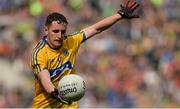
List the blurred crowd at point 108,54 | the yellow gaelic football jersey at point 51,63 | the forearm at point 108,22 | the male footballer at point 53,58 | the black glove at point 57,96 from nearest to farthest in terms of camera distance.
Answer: the black glove at point 57,96, the male footballer at point 53,58, the yellow gaelic football jersey at point 51,63, the forearm at point 108,22, the blurred crowd at point 108,54

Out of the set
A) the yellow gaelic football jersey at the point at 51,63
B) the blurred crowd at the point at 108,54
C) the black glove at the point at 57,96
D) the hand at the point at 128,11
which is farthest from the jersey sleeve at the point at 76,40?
the blurred crowd at the point at 108,54

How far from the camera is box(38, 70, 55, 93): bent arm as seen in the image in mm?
8398

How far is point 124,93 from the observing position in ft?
51.0

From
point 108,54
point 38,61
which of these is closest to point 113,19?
point 38,61

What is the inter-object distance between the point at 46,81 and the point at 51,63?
40cm

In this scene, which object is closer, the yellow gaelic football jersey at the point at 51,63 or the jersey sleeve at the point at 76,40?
the yellow gaelic football jersey at the point at 51,63

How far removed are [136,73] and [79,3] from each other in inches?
102

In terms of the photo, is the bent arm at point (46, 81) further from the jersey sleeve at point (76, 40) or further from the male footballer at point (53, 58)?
the jersey sleeve at point (76, 40)

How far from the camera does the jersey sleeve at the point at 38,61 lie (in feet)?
28.1

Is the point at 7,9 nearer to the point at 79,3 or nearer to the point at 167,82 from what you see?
the point at 79,3

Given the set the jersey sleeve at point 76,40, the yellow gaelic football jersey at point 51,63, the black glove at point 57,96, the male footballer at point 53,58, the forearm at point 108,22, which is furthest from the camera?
the forearm at point 108,22

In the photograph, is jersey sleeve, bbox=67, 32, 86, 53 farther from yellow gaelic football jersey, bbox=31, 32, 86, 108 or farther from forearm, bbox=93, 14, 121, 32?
forearm, bbox=93, 14, 121, 32

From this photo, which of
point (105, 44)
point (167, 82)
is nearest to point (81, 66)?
point (105, 44)

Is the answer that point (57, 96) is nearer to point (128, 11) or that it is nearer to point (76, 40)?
Answer: point (76, 40)
